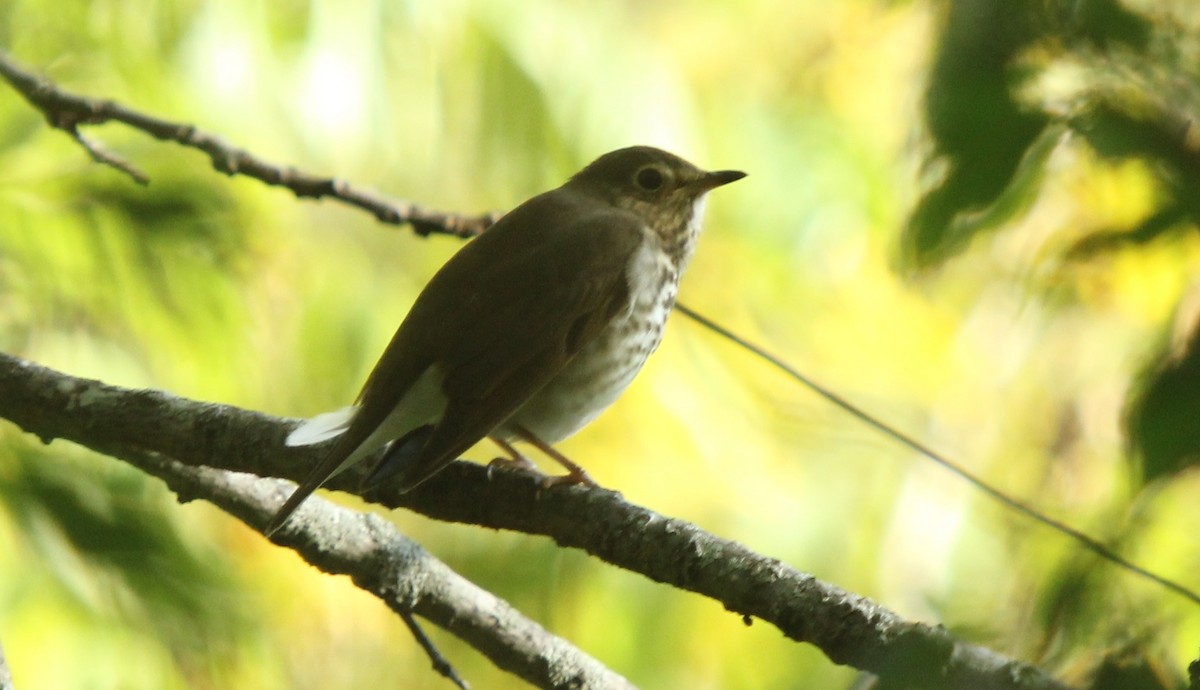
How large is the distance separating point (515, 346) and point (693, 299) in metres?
2.74

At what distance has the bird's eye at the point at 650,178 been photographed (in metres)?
3.26

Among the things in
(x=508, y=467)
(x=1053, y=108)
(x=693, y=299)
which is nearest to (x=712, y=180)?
(x=508, y=467)

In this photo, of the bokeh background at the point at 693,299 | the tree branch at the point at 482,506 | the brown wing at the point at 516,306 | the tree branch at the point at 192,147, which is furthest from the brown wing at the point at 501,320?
the bokeh background at the point at 693,299

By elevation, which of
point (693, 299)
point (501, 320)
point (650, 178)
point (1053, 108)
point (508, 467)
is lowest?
point (693, 299)

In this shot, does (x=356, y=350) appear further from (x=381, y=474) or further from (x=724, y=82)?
(x=724, y=82)

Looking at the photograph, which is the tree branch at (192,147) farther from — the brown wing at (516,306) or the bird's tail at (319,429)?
the bird's tail at (319,429)

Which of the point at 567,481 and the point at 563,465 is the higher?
the point at 567,481

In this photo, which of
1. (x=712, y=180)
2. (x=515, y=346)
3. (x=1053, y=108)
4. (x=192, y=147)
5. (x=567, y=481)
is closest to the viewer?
(x=1053, y=108)

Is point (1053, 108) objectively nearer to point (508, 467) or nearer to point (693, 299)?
point (508, 467)

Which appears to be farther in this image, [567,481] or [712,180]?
[712,180]

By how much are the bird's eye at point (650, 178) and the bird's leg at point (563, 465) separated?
2.80 feet

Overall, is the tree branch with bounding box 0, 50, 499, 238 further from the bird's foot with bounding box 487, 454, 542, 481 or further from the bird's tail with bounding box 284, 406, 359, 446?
the bird's foot with bounding box 487, 454, 542, 481

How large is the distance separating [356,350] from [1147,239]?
344 centimetres

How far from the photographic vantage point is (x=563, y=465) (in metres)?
2.54
